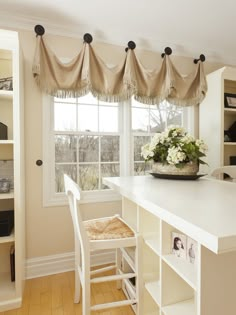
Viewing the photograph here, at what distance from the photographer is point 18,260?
1742mm

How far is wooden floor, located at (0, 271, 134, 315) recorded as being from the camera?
1.68 m

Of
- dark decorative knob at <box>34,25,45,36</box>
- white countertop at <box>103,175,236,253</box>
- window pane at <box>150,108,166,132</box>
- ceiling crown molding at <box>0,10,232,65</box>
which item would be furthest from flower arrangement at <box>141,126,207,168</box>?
dark decorative knob at <box>34,25,45,36</box>

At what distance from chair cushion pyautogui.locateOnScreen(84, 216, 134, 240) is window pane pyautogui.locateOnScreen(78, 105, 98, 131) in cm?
110

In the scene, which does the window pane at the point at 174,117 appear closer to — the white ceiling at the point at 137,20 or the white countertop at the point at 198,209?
the white ceiling at the point at 137,20

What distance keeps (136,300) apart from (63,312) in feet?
2.11

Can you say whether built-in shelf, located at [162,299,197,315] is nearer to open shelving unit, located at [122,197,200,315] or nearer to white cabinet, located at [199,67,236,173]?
open shelving unit, located at [122,197,200,315]

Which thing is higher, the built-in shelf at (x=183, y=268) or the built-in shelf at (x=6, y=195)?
the built-in shelf at (x=6, y=195)

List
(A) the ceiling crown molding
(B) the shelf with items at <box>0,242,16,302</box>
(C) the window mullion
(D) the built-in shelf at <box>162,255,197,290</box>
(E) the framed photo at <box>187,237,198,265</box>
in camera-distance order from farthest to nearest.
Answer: (C) the window mullion
(A) the ceiling crown molding
(B) the shelf with items at <box>0,242,16,302</box>
(E) the framed photo at <box>187,237,198,265</box>
(D) the built-in shelf at <box>162,255,197,290</box>

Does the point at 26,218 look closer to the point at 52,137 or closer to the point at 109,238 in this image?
the point at 52,137

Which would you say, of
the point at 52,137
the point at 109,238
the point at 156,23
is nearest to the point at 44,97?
the point at 52,137

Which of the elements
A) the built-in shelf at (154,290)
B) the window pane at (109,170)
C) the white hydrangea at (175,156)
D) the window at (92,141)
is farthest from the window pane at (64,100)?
the built-in shelf at (154,290)

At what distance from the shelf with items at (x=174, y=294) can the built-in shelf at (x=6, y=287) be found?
1.23 metres

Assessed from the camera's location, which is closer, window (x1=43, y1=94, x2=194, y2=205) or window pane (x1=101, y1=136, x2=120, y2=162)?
window (x1=43, y1=94, x2=194, y2=205)

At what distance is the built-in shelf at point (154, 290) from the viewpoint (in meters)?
1.23
